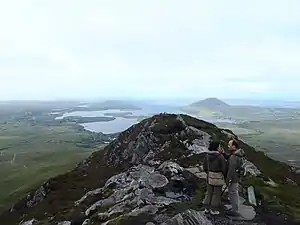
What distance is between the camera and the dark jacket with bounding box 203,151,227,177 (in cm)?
1966

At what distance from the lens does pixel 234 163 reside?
19812mm

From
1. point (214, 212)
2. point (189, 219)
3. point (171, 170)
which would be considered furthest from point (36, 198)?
point (214, 212)

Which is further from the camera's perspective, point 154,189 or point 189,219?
point 154,189

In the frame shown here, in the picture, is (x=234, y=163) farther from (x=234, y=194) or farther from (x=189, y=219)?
(x=189, y=219)

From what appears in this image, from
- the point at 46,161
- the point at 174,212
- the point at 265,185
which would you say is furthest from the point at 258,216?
the point at 46,161

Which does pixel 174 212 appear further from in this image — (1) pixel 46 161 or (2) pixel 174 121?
(1) pixel 46 161

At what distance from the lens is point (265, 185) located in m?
34.3

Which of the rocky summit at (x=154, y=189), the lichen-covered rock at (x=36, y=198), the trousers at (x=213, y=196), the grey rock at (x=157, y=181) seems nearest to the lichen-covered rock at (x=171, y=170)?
the rocky summit at (x=154, y=189)

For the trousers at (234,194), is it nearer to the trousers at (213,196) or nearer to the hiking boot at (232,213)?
the hiking boot at (232,213)

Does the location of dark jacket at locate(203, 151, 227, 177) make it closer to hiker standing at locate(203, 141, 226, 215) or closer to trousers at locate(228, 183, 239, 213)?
hiker standing at locate(203, 141, 226, 215)

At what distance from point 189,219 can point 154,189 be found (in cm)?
825

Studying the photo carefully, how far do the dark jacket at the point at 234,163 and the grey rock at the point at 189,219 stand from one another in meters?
2.54

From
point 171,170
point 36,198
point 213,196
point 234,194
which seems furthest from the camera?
point 36,198

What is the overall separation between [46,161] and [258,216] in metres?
174
